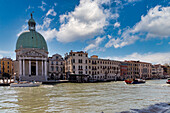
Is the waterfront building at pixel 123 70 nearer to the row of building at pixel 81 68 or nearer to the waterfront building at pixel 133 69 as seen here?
the row of building at pixel 81 68

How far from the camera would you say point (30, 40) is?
72.0 m

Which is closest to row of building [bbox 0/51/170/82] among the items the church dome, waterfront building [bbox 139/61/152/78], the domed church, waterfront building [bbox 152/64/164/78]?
the domed church

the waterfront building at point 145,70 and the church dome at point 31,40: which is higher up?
the church dome at point 31,40

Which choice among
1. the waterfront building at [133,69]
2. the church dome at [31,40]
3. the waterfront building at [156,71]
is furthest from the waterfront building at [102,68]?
the waterfront building at [156,71]

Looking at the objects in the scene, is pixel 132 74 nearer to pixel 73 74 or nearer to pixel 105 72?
pixel 105 72

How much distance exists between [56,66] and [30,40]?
51.7ft

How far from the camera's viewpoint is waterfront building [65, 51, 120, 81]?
68.4 m

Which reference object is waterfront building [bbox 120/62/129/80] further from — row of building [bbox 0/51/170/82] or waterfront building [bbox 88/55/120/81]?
waterfront building [bbox 88/55/120/81]

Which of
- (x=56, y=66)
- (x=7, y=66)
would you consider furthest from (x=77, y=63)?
(x=7, y=66)

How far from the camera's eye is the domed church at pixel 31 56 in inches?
2457

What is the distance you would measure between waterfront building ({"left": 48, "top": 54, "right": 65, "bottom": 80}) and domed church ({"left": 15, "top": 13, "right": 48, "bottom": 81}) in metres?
5.93

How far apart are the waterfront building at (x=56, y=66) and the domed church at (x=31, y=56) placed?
19.4 feet

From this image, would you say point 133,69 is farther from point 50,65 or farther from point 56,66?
point 50,65

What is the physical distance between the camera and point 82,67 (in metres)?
70.0
